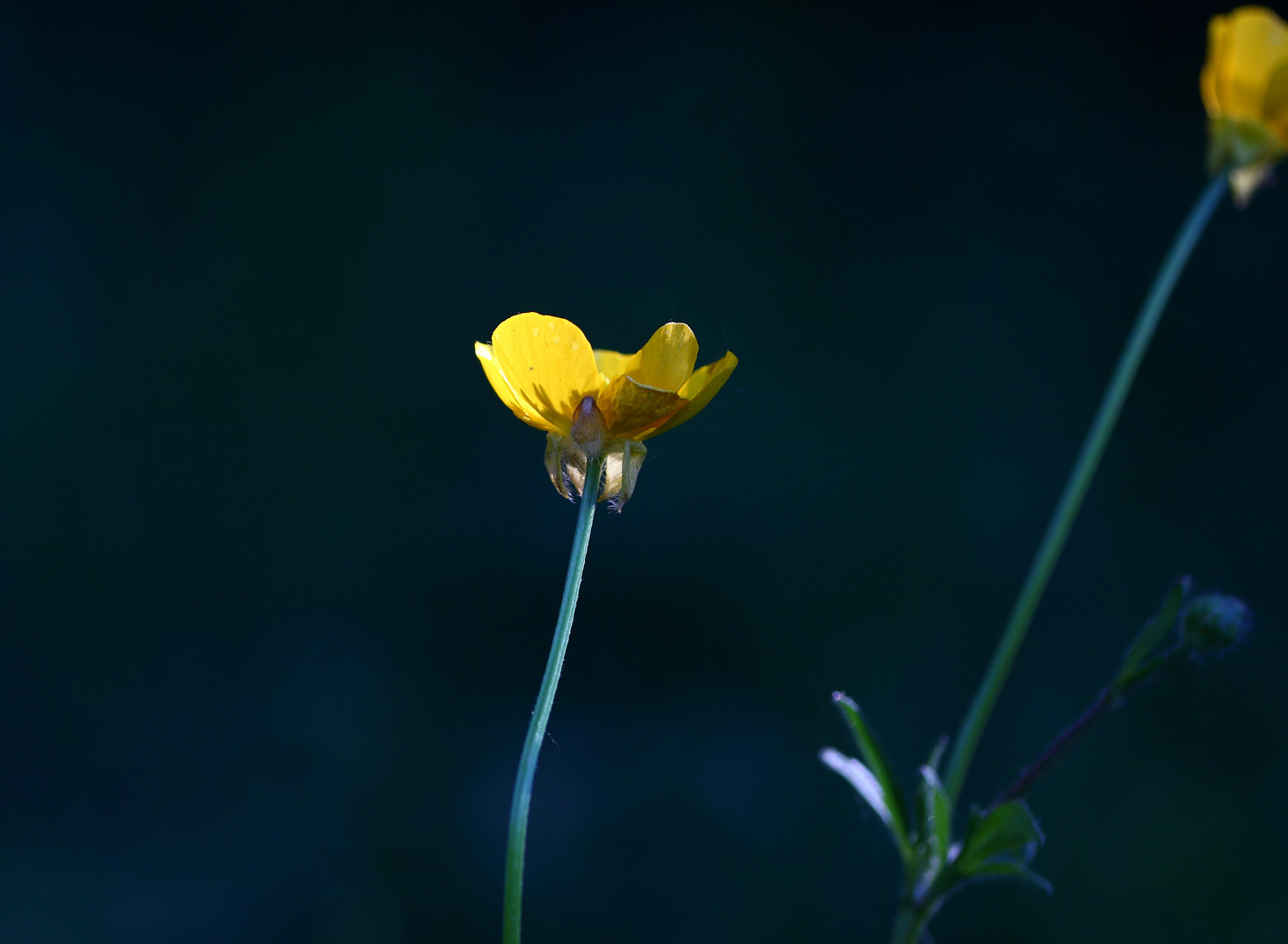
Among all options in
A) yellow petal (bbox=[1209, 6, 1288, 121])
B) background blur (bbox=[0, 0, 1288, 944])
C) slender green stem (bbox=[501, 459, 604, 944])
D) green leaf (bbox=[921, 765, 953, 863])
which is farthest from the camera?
background blur (bbox=[0, 0, 1288, 944])

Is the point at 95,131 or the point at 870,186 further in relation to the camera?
the point at 870,186

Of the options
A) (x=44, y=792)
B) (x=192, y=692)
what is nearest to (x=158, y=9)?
(x=192, y=692)

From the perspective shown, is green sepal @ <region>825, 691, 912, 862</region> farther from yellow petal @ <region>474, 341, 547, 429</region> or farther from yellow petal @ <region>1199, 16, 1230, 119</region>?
yellow petal @ <region>1199, 16, 1230, 119</region>

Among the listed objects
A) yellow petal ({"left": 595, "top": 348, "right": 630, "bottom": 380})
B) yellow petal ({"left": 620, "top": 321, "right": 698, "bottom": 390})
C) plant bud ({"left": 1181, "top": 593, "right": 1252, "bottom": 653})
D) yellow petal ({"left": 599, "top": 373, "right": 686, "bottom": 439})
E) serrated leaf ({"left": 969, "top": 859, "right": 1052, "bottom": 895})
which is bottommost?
serrated leaf ({"left": 969, "top": 859, "right": 1052, "bottom": 895})

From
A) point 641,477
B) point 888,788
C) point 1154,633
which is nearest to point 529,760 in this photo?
point 888,788

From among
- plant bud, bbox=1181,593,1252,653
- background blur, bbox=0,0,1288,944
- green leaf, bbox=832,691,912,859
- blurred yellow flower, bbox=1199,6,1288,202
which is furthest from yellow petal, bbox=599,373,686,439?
background blur, bbox=0,0,1288,944

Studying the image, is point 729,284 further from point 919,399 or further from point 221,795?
point 221,795
